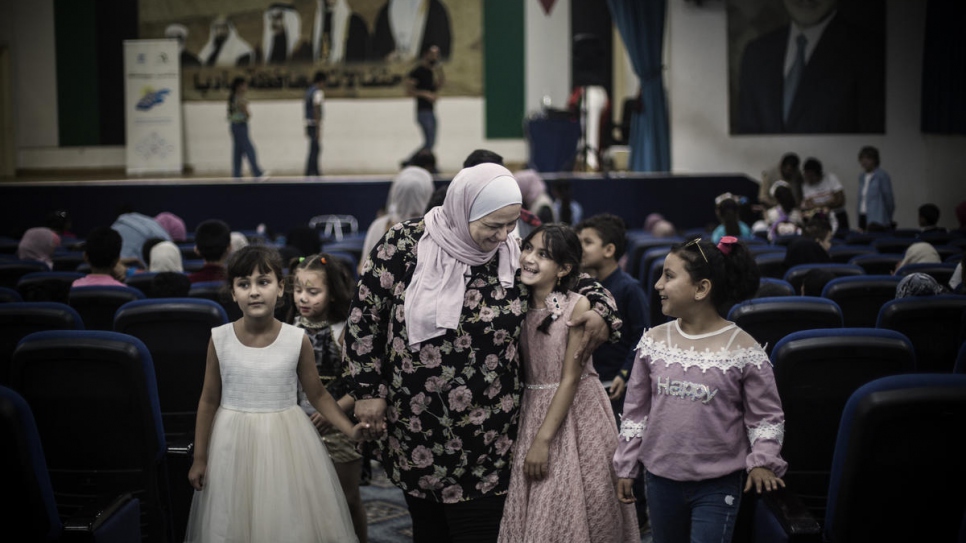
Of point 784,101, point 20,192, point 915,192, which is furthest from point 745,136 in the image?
point 20,192

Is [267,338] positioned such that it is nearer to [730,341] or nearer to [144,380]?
[144,380]

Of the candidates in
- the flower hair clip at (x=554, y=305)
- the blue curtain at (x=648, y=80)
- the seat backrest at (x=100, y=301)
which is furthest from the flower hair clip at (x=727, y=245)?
the blue curtain at (x=648, y=80)

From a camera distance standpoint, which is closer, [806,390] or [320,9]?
[806,390]

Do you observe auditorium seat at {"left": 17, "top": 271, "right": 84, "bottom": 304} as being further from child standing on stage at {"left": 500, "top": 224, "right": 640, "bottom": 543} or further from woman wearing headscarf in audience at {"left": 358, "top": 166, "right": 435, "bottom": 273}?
child standing on stage at {"left": 500, "top": 224, "right": 640, "bottom": 543}

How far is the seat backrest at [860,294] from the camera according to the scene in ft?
12.9

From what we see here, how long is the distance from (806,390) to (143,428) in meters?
1.75

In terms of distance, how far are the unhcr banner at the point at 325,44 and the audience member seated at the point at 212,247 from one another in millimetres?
11790

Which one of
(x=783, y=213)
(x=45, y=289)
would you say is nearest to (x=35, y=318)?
(x=45, y=289)

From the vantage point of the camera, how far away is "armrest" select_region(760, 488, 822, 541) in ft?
7.30

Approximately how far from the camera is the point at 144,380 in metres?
2.63

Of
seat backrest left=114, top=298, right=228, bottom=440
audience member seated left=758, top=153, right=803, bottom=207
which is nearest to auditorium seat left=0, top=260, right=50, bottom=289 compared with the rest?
seat backrest left=114, top=298, right=228, bottom=440

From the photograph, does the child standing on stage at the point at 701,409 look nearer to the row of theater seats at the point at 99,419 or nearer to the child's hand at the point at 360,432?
the child's hand at the point at 360,432

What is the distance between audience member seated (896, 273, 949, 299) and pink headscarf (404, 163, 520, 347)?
1.90 metres

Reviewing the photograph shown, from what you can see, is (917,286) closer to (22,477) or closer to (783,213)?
(22,477)
